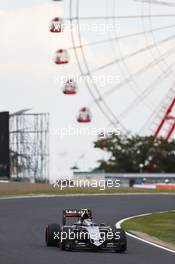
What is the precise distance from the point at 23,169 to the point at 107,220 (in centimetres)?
6836

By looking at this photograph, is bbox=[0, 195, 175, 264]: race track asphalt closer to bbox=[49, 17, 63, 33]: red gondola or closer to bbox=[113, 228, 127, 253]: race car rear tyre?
bbox=[113, 228, 127, 253]: race car rear tyre

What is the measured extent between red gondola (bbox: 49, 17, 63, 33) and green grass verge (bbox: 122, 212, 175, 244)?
382 inches

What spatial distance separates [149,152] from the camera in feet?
519

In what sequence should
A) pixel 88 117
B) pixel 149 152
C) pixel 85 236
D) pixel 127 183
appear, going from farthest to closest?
pixel 149 152, pixel 127 183, pixel 88 117, pixel 85 236

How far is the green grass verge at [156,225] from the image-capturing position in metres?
31.4

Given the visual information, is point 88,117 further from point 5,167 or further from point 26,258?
point 5,167

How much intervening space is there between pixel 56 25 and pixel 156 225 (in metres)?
12.2

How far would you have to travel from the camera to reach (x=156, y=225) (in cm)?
3738

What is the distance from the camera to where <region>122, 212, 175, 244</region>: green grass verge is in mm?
31378

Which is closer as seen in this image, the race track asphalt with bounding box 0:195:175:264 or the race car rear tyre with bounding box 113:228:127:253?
the race track asphalt with bounding box 0:195:175:264

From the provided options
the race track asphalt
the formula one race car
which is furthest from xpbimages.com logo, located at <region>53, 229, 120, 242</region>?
the race track asphalt

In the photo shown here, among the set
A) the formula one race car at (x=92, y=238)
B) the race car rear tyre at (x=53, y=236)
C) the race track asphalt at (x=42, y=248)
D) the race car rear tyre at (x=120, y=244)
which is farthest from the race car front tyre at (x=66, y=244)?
the race car rear tyre at (x=120, y=244)

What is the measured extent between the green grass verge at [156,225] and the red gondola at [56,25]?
9.69m

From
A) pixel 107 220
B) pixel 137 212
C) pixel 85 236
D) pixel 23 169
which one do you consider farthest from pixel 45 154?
pixel 85 236
